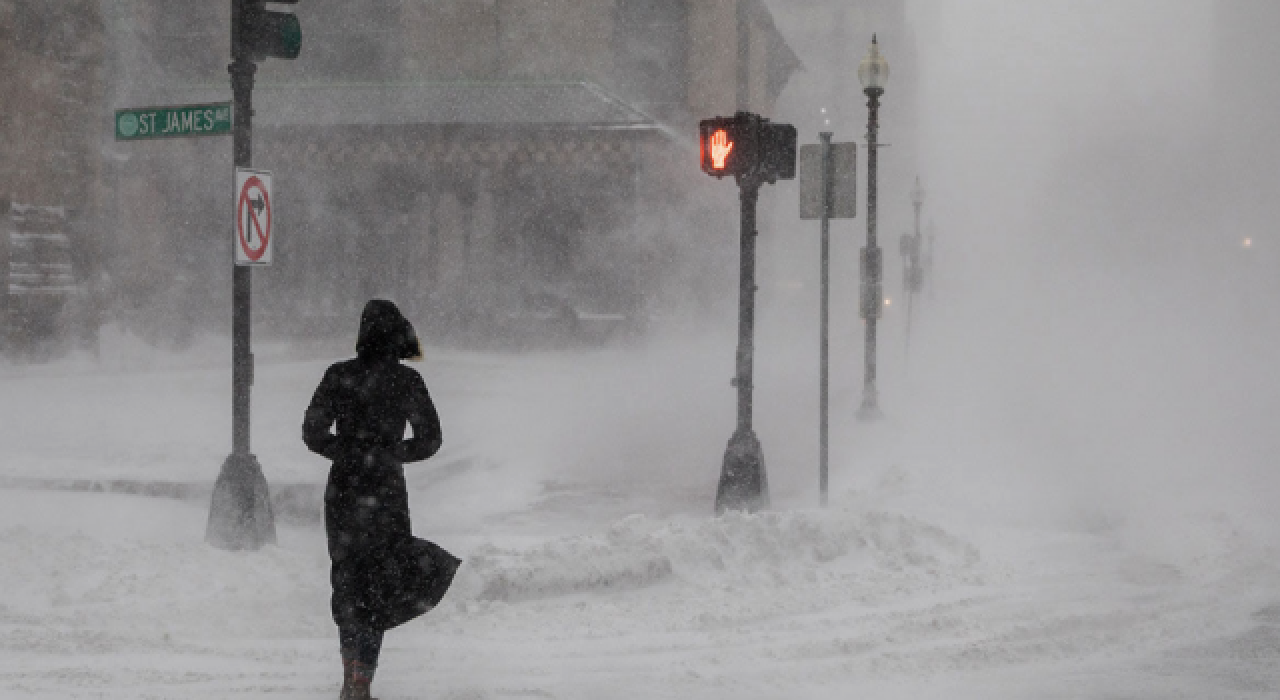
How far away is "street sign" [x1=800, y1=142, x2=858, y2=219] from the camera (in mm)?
11203

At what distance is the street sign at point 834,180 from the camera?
1120 centimetres

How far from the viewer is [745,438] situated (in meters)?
10.6

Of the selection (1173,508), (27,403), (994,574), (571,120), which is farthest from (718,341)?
(994,574)

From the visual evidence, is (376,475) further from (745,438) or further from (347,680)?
(745,438)

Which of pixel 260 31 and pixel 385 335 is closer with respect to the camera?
pixel 385 335

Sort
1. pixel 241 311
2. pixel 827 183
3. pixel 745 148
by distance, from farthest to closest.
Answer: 1. pixel 827 183
2. pixel 745 148
3. pixel 241 311

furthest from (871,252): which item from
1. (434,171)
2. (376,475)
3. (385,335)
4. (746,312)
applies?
(434,171)

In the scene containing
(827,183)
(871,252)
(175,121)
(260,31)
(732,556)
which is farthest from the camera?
(871,252)

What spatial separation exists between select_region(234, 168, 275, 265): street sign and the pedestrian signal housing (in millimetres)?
3375

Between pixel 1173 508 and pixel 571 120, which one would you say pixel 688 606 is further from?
pixel 571 120

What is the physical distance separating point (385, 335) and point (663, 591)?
312cm

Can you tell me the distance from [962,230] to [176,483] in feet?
475

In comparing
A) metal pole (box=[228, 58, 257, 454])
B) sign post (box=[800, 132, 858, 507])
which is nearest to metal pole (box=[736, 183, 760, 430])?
sign post (box=[800, 132, 858, 507])

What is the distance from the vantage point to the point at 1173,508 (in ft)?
37.1
